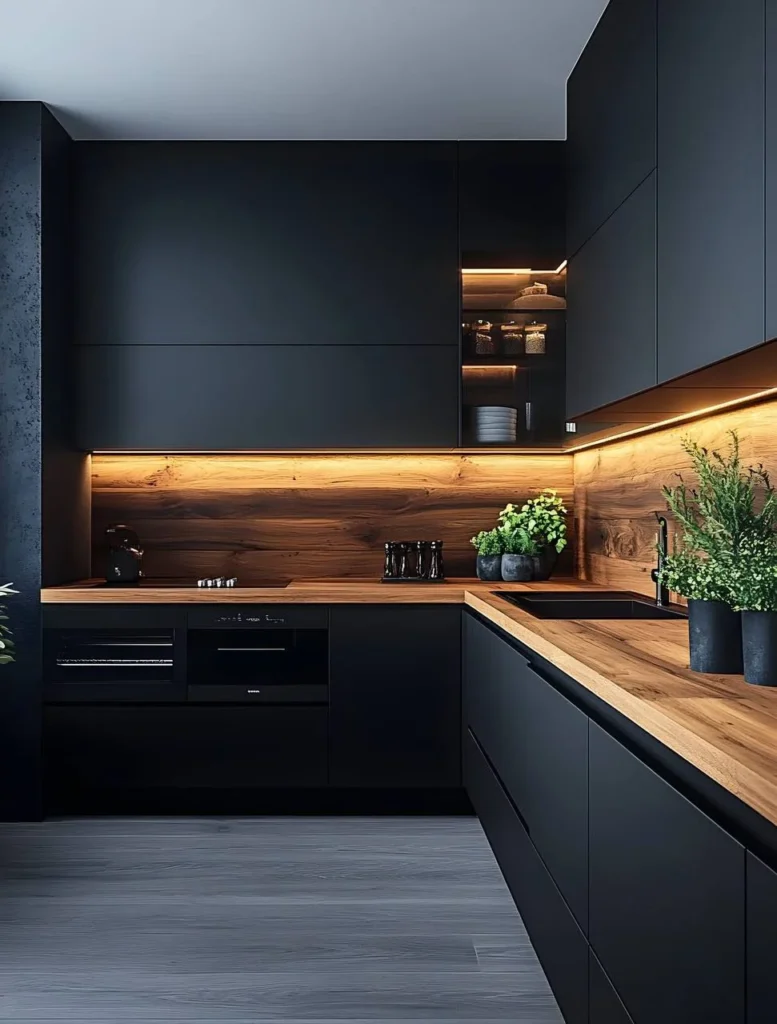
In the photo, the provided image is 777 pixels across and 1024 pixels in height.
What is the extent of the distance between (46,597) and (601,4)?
2742 millimetres

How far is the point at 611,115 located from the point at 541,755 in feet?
5.94

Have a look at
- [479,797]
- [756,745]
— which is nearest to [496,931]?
[479,797]

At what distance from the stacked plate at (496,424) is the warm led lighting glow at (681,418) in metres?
0.27

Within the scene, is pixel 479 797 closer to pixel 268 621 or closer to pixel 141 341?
pixel 268 621

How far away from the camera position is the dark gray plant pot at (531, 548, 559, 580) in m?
3.94

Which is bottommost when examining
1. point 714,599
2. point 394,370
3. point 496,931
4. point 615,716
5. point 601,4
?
point 496,931

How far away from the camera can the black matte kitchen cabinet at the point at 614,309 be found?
7.89 feet

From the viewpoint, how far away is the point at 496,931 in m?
2.62

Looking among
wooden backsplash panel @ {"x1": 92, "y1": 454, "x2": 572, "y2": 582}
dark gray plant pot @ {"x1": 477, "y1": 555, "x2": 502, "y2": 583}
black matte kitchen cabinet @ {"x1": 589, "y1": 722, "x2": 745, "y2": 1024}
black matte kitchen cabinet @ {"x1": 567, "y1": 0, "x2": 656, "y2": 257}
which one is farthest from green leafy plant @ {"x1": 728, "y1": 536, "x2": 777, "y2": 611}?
wooden backsplash panel @ {"x1": 92, "y1": 454, "x2": 572, "y2": 582}

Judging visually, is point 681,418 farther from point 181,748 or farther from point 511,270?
point 181,748

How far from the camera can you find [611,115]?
2.74m

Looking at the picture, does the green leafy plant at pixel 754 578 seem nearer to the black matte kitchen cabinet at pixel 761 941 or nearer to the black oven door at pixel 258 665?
the black matte kitchen cabinet at pixel 761 941

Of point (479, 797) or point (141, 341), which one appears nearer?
point (479, 797)

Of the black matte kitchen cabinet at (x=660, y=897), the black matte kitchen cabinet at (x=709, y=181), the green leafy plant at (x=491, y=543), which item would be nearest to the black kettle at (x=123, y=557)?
the green leafy plant at (x=491, y=543)
